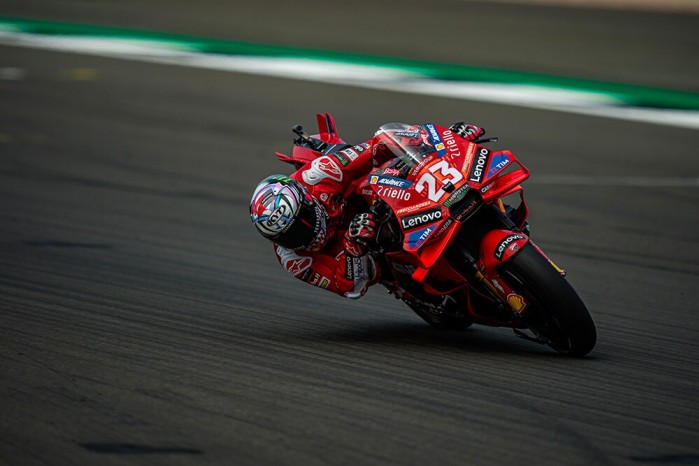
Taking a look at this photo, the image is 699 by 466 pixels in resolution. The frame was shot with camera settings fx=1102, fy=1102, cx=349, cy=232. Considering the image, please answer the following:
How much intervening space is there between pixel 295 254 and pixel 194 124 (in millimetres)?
8061

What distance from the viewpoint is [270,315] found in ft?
23.0

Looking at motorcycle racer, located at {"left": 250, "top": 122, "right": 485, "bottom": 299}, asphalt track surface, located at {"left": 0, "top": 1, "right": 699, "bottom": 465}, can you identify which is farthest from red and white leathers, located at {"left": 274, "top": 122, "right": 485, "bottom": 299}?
asphalt track surface, located at {"left": 0, "top": 1, "right": 699, "bottom": 465}

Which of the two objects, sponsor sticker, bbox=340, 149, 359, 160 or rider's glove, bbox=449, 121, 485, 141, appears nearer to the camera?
rider's glove, bbox=449, 121, 485, 141

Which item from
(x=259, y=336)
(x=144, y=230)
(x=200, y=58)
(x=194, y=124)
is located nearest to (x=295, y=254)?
(x=259, y=336)

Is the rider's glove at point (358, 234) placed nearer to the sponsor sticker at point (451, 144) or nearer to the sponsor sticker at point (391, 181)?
the sponsor sticker at point (391, 181)

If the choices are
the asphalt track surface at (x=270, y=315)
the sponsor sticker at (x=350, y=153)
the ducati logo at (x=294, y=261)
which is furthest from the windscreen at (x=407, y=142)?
the asphalt track surface at (x=270, y=315)

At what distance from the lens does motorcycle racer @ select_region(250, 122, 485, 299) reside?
5906mm

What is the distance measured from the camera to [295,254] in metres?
6.30

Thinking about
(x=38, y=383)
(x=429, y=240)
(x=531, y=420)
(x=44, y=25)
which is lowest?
(x=44, y=25)

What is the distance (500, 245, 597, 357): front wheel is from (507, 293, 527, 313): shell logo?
0.03 m

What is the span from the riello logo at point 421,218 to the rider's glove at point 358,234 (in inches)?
10.1

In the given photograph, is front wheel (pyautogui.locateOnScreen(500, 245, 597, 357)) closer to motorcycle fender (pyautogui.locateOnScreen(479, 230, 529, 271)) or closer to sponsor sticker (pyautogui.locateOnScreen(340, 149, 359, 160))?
motorcycle fender (pyautogui.locateOnScreen(479, 230, 529, 271))

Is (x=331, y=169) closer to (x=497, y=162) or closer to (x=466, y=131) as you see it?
(x=466, y=131)

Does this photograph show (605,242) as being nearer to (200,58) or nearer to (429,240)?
(429,240)
